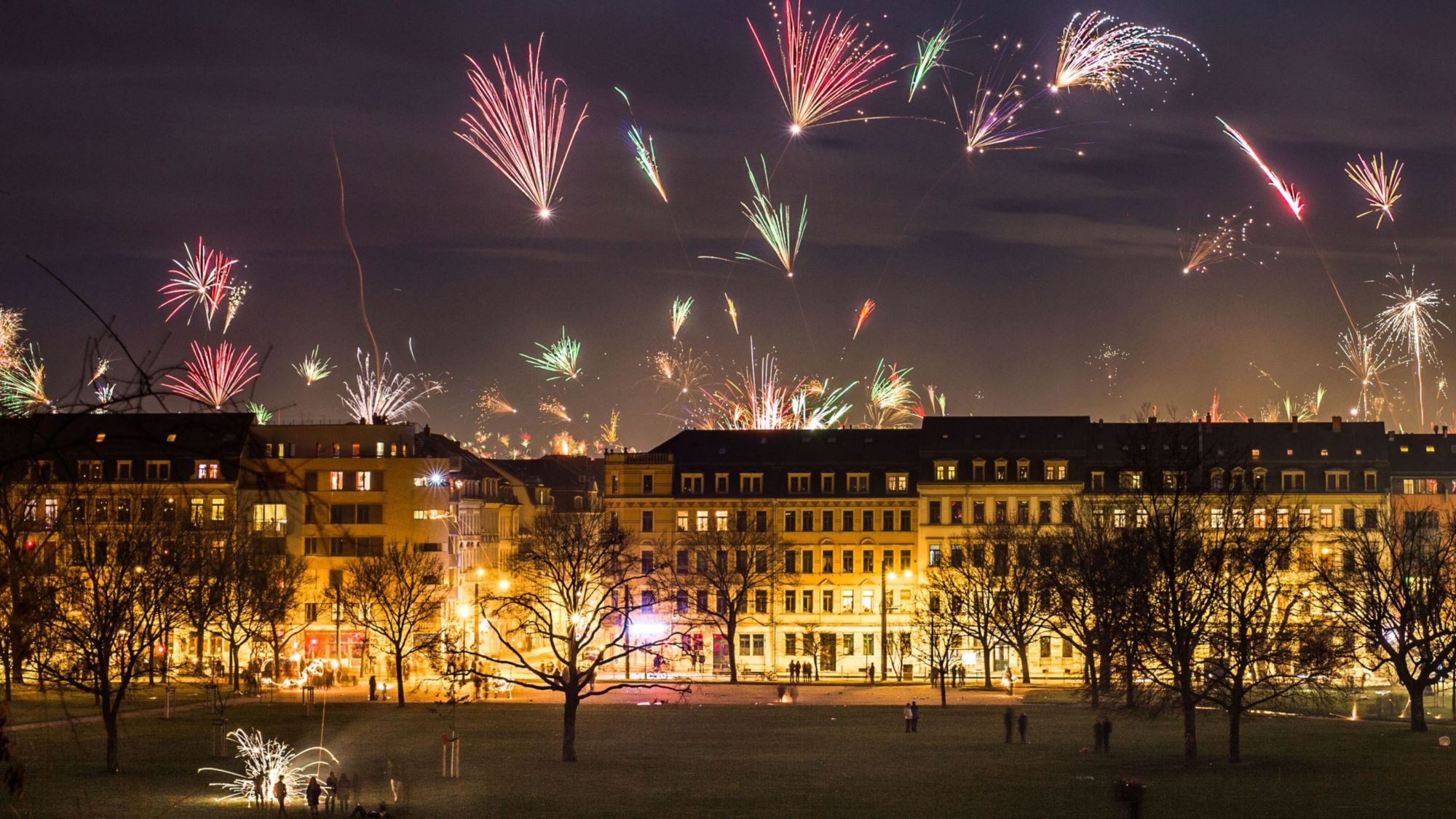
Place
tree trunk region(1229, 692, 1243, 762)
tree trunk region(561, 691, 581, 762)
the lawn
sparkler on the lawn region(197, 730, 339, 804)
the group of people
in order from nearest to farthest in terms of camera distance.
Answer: the lawn < sparkler on the lawn region(197, 730, 339, 804) < tree trunk region(1229, 692, 1243, 762) < tree trunk region(561, 691, 581, 762) < the group of people

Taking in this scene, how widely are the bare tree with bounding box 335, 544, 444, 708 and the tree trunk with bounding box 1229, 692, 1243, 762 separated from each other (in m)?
41.7

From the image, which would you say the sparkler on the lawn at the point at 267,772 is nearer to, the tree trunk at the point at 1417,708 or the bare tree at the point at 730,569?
the tree trunk at the point at 1417,708

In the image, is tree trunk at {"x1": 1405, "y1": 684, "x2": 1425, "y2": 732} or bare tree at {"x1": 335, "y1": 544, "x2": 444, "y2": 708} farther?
bare tree at {"x1": 335, "y1": 544, "x2": 444, "y2": 708}

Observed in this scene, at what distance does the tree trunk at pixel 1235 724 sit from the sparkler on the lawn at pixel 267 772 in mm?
28129

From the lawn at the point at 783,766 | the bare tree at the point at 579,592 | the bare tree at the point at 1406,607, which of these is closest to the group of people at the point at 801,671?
the bare tree at the point at 579,592

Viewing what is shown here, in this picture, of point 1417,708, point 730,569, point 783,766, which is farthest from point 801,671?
point 783,766

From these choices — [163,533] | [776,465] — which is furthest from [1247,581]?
[776,465]

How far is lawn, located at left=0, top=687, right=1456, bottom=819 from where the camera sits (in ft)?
154

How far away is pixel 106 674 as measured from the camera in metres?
55.6

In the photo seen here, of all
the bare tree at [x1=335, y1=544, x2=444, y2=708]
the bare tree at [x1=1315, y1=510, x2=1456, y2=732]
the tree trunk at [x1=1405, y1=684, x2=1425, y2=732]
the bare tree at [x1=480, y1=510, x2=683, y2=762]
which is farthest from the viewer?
the bare tree at [x1=480, y1=510, x2=683, y2=762]

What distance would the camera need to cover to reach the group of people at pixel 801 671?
106250 millimetres

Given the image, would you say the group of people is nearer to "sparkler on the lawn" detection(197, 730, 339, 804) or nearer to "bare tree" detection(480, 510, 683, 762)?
"bare tree" detection(480, 510, 683, 762)

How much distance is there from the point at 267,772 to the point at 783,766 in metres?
17.0

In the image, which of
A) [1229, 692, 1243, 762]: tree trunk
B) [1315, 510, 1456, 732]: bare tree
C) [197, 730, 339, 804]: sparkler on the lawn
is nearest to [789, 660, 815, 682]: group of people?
[1315, 510, 1456, 732]: bare tree
